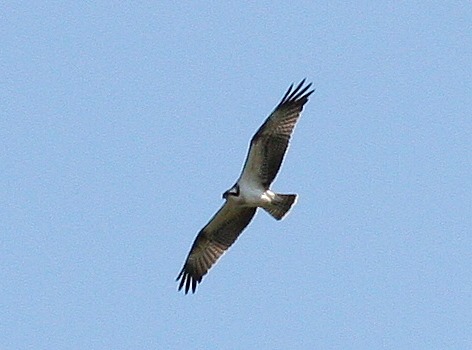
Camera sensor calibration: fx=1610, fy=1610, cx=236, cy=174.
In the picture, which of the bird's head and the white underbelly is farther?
the bird's head

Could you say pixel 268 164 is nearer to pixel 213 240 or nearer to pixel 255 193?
pixel 255 193

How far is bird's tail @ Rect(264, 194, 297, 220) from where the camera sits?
945 inches

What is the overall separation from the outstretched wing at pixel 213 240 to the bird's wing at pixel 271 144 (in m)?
0.94

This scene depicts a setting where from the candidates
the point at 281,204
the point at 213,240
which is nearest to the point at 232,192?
the point at 281,204

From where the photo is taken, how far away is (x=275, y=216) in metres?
24.1

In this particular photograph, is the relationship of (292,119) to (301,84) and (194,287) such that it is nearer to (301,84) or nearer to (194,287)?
(301,84)

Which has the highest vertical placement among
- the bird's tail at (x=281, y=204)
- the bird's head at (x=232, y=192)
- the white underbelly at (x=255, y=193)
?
the bird's head at (x=232, y=192)

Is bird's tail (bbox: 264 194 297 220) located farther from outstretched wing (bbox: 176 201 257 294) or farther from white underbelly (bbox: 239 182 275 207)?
outstretched wing (bbox: 176 201 257 294)

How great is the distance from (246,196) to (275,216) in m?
0.53

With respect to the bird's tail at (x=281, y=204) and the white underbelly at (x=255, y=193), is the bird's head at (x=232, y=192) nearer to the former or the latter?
the white underbelly at (x=255, y=193)

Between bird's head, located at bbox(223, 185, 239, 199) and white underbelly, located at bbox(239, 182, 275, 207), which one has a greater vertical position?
bird's head, located at bbox(223, 185, 239, 199)

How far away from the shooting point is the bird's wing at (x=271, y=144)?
23.8 m

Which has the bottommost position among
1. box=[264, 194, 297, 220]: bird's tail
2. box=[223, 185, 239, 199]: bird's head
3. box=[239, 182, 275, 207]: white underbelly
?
box=[264, 194, 297, 220]: bird's tail

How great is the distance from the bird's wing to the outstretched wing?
94 cm
